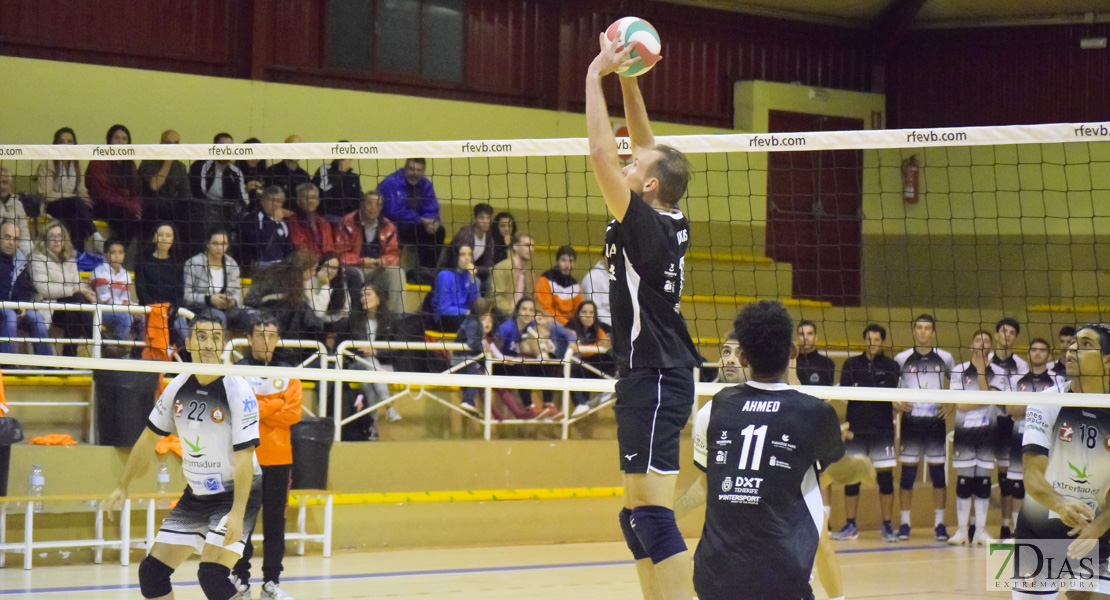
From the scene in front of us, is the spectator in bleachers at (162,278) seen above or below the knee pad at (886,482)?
above

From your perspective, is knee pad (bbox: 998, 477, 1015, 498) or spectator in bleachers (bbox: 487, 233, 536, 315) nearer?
spectator in bleachers (bbox: 487, 233, 536, 315)

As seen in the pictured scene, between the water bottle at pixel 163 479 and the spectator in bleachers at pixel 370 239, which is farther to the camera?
the spectator in bleachers at pixel 370 239

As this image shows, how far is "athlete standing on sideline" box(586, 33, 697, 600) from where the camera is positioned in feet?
14.5

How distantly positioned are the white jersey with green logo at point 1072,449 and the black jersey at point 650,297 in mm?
1972

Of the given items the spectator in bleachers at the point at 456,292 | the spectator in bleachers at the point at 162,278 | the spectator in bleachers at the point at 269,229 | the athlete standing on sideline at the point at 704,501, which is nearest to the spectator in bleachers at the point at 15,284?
the spectator in bleachers at the point at 162,278

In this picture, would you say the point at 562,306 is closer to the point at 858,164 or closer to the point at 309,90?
the point at 309,90

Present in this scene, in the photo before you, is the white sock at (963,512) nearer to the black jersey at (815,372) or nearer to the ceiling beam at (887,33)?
the black jersey at (815,372)

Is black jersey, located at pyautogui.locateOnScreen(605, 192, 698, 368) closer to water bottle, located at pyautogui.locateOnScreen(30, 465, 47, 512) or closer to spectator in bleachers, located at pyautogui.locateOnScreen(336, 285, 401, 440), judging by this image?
water bottle, located at pyautogui.locateOnScreen(30, 465, 47, 512)

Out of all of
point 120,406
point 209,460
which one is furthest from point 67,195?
point 209,460

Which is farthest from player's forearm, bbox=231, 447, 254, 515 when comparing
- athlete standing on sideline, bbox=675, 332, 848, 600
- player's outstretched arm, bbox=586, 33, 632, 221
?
player's outstretched arm, bbox=586, 33, 632, 221

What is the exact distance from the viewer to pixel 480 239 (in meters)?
12.5

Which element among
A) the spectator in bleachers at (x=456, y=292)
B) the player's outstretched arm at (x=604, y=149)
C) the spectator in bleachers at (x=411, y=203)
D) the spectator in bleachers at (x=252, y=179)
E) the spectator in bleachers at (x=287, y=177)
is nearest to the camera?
the player's outstretched arm at (x=604, y=149)

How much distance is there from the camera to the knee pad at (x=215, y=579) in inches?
243

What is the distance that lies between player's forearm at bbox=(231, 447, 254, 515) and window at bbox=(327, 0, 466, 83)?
9.70 m
